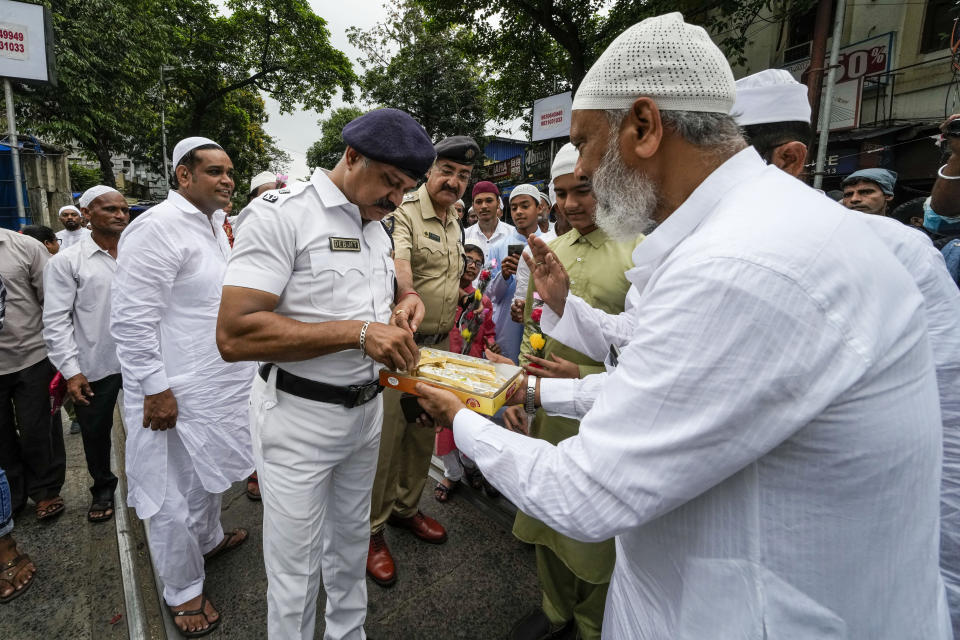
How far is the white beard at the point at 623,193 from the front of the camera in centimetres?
110

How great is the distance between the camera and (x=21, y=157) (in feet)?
40.4

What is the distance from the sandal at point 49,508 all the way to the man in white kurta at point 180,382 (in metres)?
1.44

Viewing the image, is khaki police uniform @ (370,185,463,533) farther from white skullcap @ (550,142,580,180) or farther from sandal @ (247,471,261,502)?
sandal @ (247,471,261,502)

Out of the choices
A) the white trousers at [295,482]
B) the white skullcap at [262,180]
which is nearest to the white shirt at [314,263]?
the white trousers at [295,482]

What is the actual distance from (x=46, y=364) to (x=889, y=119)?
14753mm

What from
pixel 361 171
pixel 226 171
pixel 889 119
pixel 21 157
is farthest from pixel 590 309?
pixel 21 157

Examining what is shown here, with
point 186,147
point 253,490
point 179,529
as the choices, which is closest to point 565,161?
point 186,147

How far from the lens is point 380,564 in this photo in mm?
2713

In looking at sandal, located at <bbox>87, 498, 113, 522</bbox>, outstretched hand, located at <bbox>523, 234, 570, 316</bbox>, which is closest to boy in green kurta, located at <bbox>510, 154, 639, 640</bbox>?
outstretched hand, located at <bbox>523, 234, 570, 316</bbox>

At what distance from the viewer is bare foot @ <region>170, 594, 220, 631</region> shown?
2.30 metres

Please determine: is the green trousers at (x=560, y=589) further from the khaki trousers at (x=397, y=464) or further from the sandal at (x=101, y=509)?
the sandal at (x=101, y=509)

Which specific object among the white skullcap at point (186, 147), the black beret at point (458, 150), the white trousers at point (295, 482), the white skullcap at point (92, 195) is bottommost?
the white trousers at point (295, 482)

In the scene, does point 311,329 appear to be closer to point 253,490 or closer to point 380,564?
point 380,564

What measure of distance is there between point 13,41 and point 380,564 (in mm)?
14279
